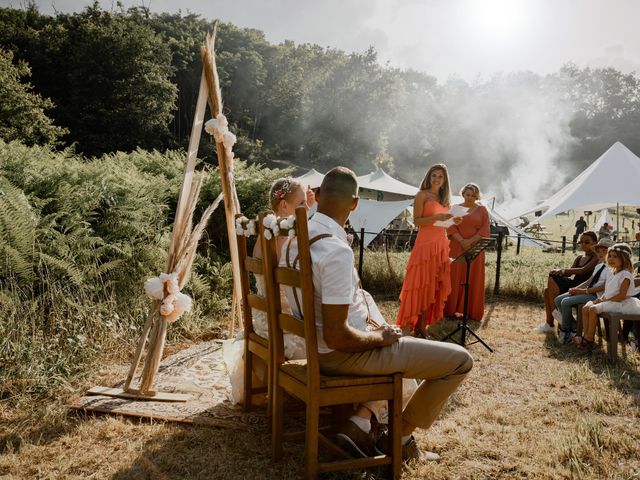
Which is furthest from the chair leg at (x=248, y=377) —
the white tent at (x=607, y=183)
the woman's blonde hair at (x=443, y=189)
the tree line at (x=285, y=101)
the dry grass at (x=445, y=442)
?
the white tent at (x=607, y=183)

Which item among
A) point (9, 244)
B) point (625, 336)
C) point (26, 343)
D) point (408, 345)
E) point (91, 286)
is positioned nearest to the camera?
point (408, 345)

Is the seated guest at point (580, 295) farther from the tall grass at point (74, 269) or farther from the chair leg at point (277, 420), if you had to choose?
the chair leg at point (277, 420)

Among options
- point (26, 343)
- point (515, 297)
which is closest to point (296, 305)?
point (26, 343)

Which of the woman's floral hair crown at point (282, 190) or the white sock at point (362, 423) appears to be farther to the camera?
the woman's floral hair crown at point (282, 190)

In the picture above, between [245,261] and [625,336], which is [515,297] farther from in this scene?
[245,261]

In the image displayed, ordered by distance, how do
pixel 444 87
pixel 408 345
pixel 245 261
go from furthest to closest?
pixel 444 87 → pixel 245 261 → pixel 408 345

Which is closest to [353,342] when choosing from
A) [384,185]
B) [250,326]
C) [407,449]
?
[407,449]

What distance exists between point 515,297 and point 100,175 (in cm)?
Answer: 758

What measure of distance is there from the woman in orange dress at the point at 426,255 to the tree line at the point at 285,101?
9520 millimetres

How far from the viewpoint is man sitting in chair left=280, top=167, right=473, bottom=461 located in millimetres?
2920

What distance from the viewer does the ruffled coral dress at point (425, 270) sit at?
7191 mm

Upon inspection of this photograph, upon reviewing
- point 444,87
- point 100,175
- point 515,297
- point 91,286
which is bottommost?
point 515,297

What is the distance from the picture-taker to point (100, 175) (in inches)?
276

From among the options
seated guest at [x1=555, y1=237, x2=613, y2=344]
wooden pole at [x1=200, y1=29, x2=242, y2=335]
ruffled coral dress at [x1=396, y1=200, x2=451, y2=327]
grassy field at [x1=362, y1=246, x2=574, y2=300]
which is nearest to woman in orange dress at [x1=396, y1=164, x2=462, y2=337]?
ruffled coral dress at [x1=396, y1=200, x2=451, y2=327]
